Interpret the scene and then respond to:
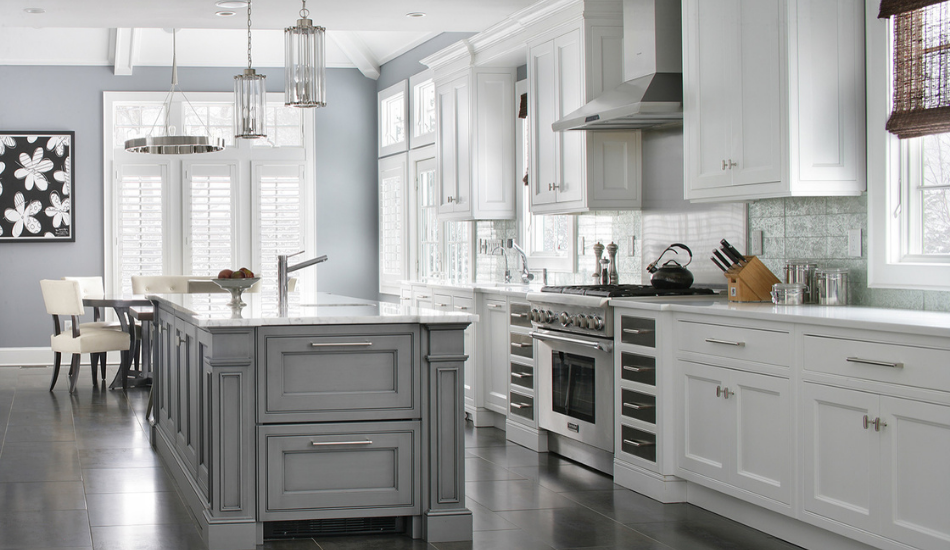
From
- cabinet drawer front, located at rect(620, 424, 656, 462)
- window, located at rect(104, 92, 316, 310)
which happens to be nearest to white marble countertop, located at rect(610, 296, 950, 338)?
cabinet drawer front, located at rect(620, 424, 656, 462)

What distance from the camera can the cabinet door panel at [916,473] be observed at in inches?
108

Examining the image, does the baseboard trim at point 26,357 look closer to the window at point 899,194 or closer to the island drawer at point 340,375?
the island drawer at point 340,375

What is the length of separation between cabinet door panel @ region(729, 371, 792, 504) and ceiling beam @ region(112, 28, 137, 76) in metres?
7.21

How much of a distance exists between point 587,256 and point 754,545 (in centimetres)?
268

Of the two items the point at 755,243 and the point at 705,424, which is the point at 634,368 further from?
the point at 755,243

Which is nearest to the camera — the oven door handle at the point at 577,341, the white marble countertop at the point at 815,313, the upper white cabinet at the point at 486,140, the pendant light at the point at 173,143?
the white marble countertop at the point at 815,313

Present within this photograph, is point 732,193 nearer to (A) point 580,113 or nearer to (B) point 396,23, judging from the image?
(A) point 580,113

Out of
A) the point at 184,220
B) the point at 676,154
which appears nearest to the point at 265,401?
the point at 676,154

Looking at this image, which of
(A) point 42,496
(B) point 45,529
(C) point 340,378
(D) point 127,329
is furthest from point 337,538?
(D) point 127,329

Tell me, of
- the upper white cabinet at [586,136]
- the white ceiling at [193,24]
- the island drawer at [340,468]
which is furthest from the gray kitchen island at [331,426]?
the white ceiling at [193,24]

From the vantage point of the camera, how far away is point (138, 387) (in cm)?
770

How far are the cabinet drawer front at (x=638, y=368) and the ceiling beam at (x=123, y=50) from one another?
6.48m

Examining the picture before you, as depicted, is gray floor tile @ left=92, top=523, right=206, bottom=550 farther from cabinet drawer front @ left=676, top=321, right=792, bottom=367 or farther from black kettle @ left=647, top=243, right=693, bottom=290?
black kettle @ left=647, top=243, right=693, bottom=290

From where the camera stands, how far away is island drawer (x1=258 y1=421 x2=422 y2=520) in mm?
3441
